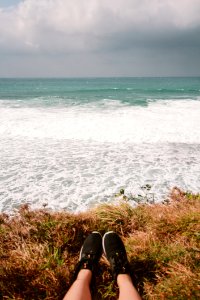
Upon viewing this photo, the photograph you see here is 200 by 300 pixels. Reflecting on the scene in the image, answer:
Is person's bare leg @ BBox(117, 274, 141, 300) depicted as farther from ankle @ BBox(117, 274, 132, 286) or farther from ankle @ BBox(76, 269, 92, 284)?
ankle @ BBox(76, 269, 92, 284)

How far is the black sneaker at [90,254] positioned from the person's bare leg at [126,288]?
36 cm

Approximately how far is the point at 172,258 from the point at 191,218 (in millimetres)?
884

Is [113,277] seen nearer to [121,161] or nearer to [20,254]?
[20,254]

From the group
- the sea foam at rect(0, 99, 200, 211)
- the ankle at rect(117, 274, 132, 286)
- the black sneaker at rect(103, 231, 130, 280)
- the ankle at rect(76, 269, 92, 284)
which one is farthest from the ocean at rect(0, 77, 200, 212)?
the ankle at rect(117, 274, 132, 286)

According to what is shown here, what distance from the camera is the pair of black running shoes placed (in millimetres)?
3105

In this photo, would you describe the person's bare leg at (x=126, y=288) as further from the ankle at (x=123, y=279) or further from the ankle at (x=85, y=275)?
the ankle at (x=85, y=275)

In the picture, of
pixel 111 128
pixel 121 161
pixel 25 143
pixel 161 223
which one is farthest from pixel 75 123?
pixel 161 223

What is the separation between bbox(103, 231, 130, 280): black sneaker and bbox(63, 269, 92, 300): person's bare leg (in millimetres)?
301

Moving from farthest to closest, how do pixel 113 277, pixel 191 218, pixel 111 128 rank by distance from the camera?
pixel 111 128
pixel 191 218
pixel 113 277

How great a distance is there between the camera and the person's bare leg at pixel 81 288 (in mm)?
2609

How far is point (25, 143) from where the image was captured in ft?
39.9

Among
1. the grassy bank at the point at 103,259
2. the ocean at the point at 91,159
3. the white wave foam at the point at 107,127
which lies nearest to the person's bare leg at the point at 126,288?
the grassy bank at the point at 103,259

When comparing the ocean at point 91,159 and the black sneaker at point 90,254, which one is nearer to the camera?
the black sneaker at point 90,254

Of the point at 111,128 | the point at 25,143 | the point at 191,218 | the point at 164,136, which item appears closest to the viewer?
the point at 191,218
